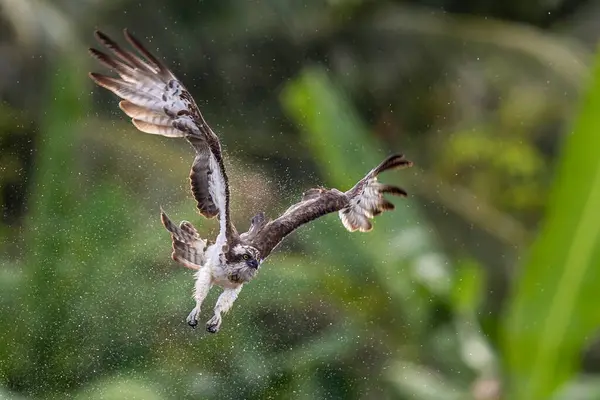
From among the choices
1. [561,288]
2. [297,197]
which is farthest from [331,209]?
[561,288]

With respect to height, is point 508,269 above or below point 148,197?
above

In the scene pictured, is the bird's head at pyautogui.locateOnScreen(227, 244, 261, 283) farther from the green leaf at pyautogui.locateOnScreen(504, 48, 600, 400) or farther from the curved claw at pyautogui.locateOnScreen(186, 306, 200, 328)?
the green leaf at pyautogui.locateOnScreen(504, 48, 600, 400)

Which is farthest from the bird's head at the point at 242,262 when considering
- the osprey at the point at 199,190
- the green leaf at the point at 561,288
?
the green leaf at the point at 561,288

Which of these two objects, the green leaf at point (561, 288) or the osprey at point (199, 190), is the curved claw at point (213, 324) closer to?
the osprey at point (199, 190)

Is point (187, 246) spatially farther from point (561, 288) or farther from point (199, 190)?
point (561, 288)

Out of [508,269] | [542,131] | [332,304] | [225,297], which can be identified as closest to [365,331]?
[332,304]

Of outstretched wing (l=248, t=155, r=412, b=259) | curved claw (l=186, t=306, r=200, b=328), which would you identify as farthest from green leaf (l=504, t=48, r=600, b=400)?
curved claw (l=186, t=306, r=200, b=328)

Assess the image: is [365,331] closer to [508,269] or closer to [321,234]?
[321,234]
